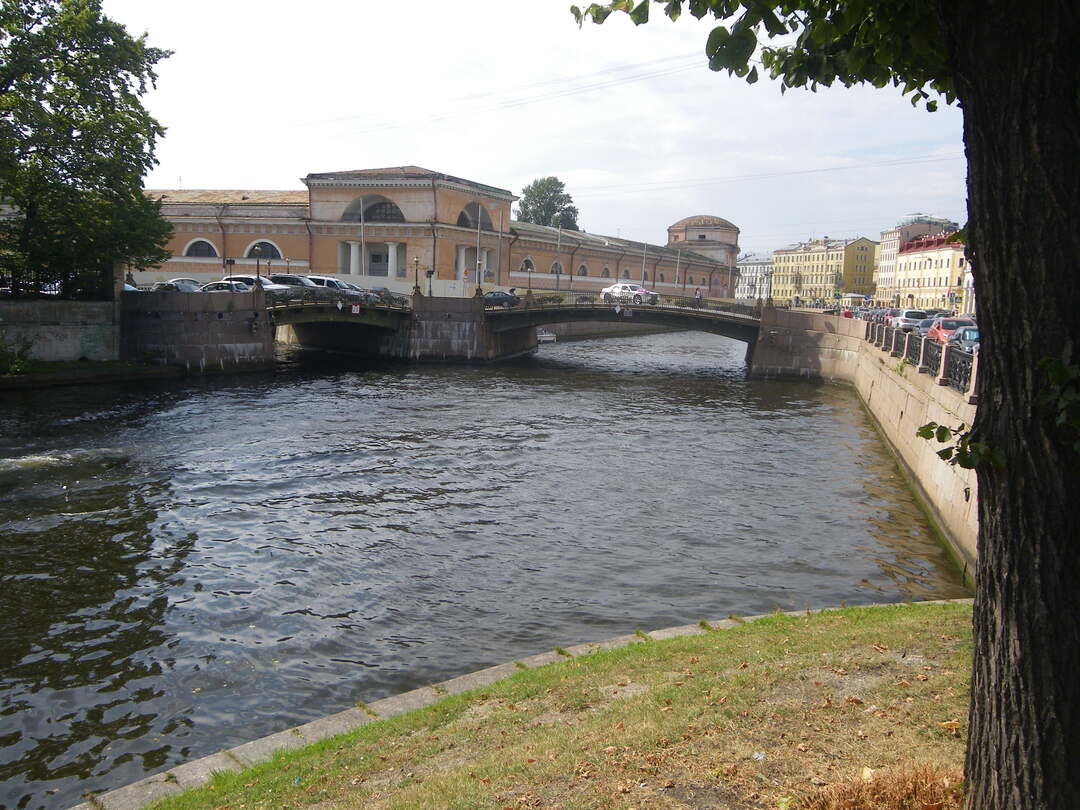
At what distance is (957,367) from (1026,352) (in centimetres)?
1530

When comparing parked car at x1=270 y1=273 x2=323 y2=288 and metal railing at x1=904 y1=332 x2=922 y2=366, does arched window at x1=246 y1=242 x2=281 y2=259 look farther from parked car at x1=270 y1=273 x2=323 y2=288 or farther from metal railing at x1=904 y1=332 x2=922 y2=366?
metal railing at x1=904 y1=332 x2=922 y2=366

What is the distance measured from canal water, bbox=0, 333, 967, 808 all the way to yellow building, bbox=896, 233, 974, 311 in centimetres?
6765

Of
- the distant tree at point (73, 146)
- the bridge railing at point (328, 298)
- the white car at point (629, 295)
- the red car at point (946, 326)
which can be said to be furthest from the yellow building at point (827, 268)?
the distant tree at point (73, 146)

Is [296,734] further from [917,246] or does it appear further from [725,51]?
[917,246]

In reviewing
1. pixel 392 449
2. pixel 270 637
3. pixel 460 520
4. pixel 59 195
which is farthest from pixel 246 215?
pixel 270 637

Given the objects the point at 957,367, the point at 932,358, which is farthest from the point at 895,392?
the point at 957,367

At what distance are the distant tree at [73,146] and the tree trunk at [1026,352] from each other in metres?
30.4

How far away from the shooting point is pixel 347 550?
13.6m

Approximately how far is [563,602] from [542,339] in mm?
47572

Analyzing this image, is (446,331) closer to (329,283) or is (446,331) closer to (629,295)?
(329,283)

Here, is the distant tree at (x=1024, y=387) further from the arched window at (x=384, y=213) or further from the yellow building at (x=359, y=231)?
the arched window at (x=384, y=213)

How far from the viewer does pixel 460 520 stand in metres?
15.3

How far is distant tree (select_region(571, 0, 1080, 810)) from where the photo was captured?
3.09 meters

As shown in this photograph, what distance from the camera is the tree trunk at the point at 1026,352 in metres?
3.09
